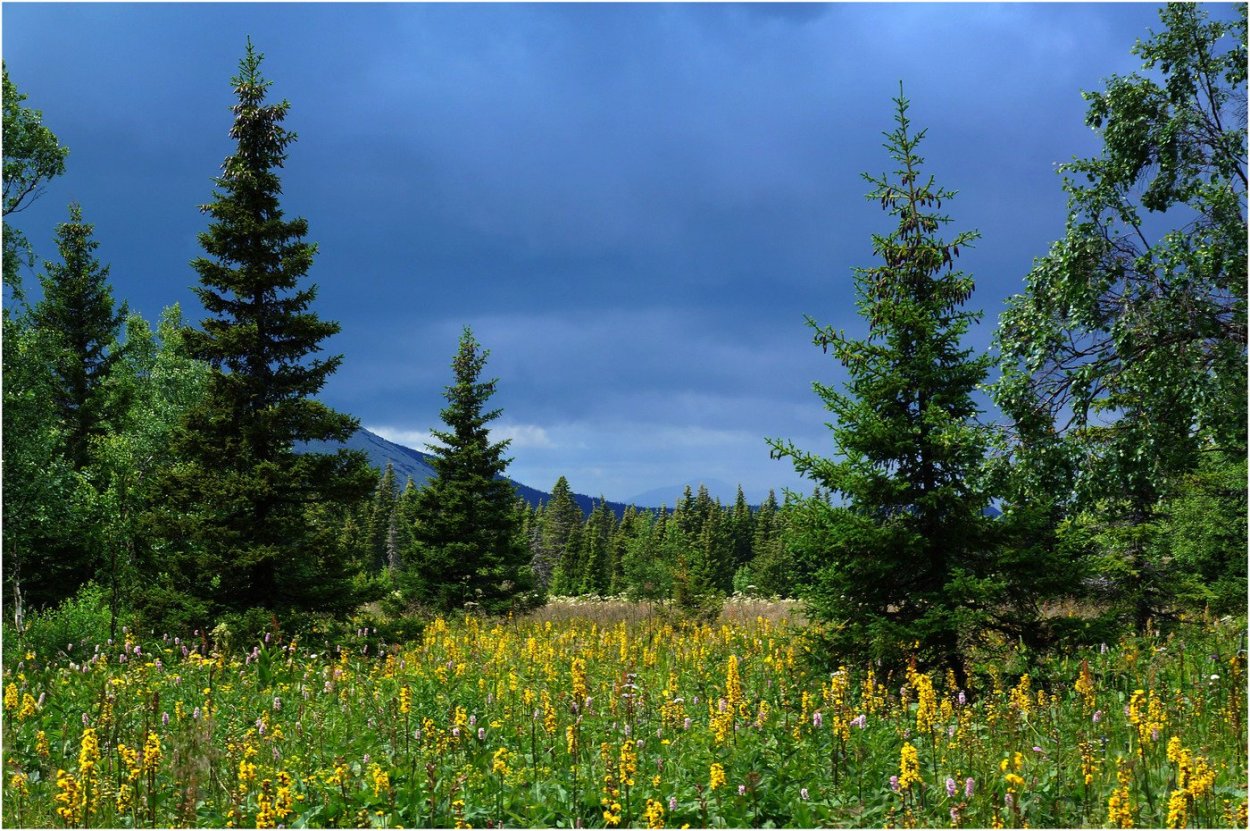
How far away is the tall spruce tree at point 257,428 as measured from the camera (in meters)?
14.1

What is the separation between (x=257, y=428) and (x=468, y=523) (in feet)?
36.2

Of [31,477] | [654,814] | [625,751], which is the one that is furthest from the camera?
[31,477]

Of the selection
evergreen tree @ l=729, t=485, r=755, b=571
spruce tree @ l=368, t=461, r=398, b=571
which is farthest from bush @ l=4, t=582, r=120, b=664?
evergreen tree @ l=729, t=485, r=755, b=571

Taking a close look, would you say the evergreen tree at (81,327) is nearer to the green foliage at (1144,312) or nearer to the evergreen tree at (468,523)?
the evergreen tree at (468,523)

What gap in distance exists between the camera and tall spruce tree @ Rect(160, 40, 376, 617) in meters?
14.1

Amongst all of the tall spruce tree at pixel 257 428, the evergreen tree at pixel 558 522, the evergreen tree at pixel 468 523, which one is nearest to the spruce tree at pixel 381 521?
the evergreen tree at pixel 558 522

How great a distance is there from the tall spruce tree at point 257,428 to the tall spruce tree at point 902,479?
935cm

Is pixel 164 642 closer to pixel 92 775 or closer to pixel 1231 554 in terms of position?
pixel 92 775

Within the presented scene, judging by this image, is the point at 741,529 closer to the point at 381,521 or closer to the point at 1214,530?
the point at 381,521

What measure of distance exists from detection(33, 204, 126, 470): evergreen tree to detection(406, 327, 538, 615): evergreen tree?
1757 centimetres

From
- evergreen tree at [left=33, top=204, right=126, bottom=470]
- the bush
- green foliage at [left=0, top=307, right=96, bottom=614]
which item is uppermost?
evergreen tree at [left=33, top=204, right=126, bottom=470]

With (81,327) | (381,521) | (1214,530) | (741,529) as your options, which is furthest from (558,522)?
(1214,530)

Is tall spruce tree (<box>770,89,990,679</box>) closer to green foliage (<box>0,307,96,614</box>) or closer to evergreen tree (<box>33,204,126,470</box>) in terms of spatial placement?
green foliage (<box>0,307,96,614</box>)

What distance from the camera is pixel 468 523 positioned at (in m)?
24.7
